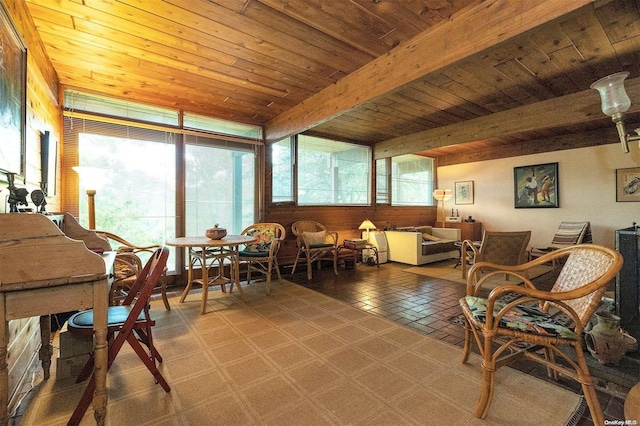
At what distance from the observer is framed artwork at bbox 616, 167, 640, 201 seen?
4801 millimetres

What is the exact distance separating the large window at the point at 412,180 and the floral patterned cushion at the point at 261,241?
140 inches

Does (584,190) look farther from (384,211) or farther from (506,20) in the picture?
(506,20)

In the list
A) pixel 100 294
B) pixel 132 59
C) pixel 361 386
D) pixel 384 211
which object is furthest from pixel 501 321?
pixel 384 211

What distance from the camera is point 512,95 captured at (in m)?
3.54

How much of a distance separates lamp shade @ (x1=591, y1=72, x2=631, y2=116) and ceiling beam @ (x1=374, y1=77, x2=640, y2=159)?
204 centimetres

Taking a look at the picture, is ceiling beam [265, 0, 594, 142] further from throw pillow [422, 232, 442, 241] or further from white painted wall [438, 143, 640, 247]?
white painted wall [438, 143, 640, 247]

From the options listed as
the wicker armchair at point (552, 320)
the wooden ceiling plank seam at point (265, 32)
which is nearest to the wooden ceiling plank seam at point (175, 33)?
the wooden ceiling plank seam at point (265, 32)

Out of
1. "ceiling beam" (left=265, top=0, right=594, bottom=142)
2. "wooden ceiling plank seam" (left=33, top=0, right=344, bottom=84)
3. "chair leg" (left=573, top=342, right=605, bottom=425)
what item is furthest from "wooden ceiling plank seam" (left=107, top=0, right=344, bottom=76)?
"chair leg" (left=573, top=342, right=605, bottom=425)

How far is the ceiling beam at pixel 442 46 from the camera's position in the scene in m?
1.66

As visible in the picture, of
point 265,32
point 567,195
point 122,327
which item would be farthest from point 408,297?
point 567,195

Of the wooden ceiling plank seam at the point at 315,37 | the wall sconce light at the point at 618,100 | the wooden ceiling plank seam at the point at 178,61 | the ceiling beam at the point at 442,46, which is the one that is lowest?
the wall sconce light at the point at 618,100

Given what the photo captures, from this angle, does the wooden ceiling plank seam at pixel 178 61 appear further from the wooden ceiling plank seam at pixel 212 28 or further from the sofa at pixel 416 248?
the sofa at pixel 416 248

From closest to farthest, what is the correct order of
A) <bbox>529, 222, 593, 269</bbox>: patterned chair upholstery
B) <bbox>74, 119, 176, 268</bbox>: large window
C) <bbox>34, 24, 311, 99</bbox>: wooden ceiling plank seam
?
<bbox>34, 24, 311, 99</bbox>: wooden ceiling plank seam
<bbox>74, 119, 176, 268</bbox>: large window
<bbox>529, 222, 593, 269</bbox>: patterned chair upholstery

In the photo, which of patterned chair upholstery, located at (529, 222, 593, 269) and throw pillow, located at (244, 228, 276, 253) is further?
patterned chair upholstery, located at (529, 222, 593, 269)
